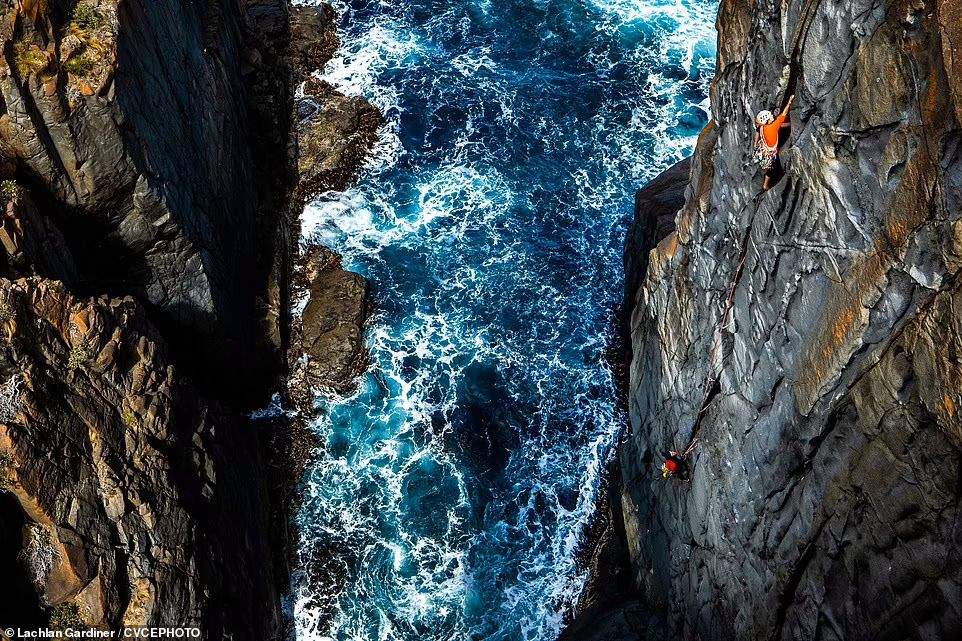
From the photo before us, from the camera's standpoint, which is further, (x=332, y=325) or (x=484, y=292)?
(x=484, y=292)

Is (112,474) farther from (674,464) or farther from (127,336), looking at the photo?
(674,464)

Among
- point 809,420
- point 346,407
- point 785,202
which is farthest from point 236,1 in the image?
point 809,420

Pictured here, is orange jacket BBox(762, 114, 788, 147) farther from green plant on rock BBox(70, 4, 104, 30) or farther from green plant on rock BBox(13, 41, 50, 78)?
green plant on rock BBox(70, 4, 104, 30)

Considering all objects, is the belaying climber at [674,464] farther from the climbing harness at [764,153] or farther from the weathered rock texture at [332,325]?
the weathered rock texture at [332,325]

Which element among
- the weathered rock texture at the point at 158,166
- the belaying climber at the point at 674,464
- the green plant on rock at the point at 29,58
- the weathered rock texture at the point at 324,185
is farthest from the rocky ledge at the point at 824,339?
the green plant on rock at the point at 29,58

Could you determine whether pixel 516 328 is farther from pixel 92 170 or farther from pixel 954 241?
pixel 954 241

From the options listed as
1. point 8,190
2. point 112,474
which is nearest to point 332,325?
point 112,474
